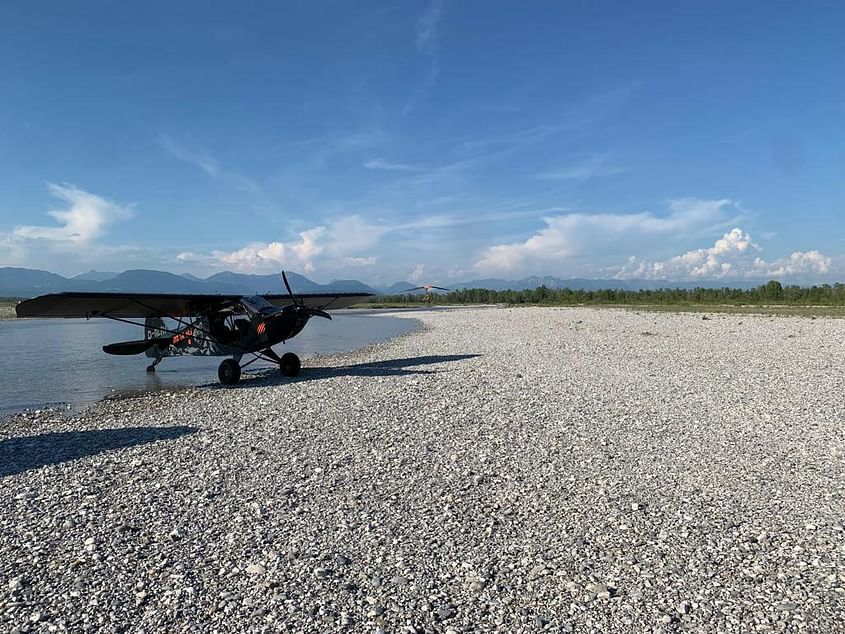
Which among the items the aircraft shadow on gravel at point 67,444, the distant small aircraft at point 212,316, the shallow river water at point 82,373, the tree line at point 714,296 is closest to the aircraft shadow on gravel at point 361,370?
the distant small aircraft at point 212,316

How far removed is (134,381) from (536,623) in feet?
60.0

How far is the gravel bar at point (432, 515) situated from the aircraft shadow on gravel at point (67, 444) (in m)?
0.07

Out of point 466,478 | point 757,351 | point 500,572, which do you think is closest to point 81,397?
point 466,478

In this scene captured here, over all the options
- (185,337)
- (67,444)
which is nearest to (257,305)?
(185,337)

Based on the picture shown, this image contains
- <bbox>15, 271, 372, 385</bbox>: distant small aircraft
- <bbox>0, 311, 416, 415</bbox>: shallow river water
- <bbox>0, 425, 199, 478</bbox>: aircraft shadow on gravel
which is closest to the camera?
<bbox>0, 425, 199, 478</bbox>: aircraft shadow on gravel

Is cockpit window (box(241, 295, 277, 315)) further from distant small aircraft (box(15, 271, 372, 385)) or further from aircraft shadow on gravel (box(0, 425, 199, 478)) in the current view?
aircraft shadow on gravel (box(0, 425, 199, 478))

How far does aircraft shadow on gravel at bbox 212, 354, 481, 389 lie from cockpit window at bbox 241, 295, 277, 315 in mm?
2200

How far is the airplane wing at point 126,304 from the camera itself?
51.2 ft

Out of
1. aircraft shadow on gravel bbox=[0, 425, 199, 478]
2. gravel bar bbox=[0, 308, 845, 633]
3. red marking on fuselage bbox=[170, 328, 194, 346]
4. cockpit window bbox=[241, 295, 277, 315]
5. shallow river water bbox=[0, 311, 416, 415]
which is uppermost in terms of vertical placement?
cockpit window bbox=[241, 295, 277, 315]

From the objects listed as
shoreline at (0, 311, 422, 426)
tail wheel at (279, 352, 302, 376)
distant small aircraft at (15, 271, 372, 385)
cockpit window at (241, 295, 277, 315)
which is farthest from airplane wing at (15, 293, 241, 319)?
tail wheel at (279, 352, 302, 376)

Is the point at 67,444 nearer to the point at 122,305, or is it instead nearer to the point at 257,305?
the point at 257,305

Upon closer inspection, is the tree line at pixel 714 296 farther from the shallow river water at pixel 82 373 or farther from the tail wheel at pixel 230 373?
the tail wheel at pixel 230 373

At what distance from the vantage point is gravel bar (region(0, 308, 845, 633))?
4148mm

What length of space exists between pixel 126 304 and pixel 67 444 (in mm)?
9374
